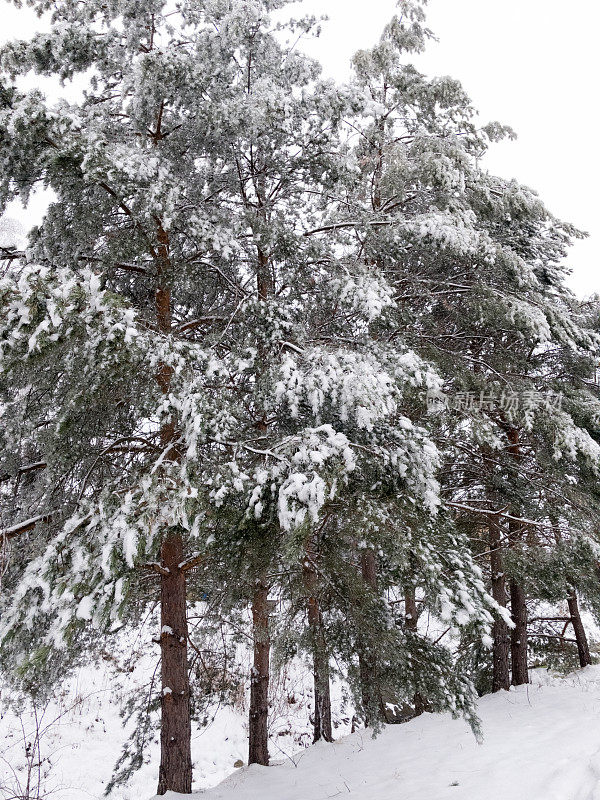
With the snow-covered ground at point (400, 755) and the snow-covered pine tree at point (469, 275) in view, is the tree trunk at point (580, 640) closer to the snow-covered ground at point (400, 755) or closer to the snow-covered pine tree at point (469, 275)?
the snow-covered ground at point (400, 755)

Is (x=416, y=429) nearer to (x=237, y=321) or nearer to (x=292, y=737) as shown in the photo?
(x=237, y=321)

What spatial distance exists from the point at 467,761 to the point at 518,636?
5.02 metres

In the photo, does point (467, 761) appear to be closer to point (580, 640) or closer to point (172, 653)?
point (172, 653)

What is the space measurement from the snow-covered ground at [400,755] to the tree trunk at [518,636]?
1.05 ft

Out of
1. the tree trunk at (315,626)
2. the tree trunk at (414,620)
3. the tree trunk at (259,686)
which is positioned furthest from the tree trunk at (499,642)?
the tree trunk at (259,686)

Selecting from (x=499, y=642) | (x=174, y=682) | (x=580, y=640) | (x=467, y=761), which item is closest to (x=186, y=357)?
(x=174, y=682)

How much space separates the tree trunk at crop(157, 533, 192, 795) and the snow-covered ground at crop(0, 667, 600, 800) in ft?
1.77

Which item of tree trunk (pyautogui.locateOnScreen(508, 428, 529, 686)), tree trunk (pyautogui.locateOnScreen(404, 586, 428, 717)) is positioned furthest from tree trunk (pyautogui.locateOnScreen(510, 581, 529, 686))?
tree trunk (pyautogui.locateOnScreen(404, 586, 428, 717))

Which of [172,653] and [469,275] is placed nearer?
[172,653]

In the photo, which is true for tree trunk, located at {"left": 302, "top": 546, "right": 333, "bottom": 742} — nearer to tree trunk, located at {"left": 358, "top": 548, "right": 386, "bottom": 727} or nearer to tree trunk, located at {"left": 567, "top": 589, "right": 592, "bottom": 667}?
tree trunk, located at {"left": 358, "top": 548, "right": 386, "bottom": 727}

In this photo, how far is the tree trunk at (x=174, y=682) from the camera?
227 inches

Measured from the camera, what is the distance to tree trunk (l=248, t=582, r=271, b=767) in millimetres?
6535

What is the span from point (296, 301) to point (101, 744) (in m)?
10.0

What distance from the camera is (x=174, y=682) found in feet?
19.2
